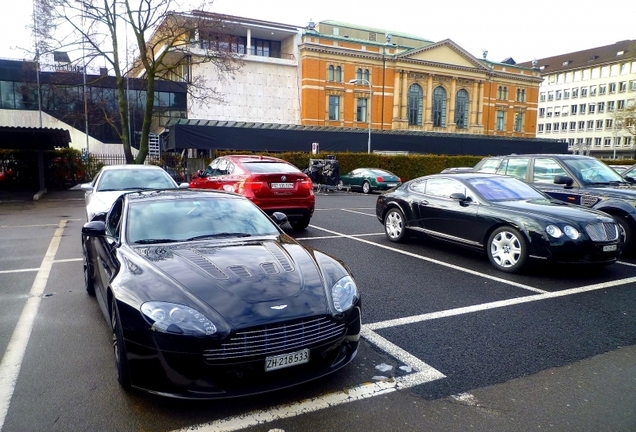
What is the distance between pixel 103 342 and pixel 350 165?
27.4 meters

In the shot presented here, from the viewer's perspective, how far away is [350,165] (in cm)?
3100

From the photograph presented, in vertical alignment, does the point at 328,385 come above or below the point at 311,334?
below

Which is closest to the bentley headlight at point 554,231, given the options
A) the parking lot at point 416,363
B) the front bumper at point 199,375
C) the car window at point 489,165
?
the parking lot at point 416,363

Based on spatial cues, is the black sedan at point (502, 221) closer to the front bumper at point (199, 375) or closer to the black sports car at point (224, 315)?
the black sports car at point (224, 315)

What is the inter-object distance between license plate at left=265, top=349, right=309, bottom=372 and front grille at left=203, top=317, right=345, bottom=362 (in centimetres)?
4

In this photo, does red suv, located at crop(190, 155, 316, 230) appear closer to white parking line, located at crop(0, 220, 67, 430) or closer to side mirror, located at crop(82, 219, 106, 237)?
white parking line, located at crop(0, 220, 67, 430)

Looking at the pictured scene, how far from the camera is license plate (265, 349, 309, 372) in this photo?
9.67 ft

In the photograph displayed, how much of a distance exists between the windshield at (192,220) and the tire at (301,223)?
5.44 m

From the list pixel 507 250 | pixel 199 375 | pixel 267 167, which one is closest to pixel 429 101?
pixel 267 167

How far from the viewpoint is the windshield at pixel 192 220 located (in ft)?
14.3

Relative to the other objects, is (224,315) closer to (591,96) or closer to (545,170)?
(545,170)

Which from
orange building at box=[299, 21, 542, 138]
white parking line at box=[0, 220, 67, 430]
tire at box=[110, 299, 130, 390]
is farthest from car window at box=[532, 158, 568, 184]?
orange building at box=[299, 21, 542, 138]

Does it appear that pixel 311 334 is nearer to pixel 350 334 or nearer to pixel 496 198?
pixel 350 334

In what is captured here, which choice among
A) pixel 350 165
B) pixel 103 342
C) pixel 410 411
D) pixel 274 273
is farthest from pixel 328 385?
pixel 350 165
